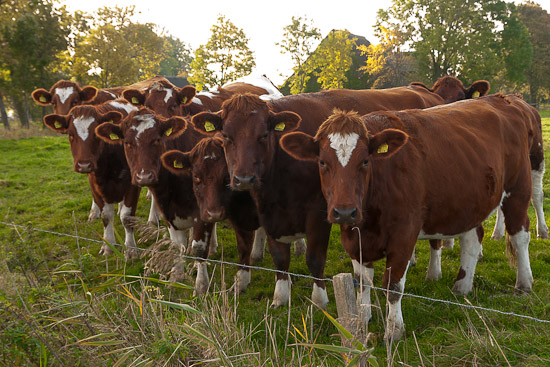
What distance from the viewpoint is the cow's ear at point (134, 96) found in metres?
8.20

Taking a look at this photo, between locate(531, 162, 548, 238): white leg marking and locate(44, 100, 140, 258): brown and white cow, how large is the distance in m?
6.01

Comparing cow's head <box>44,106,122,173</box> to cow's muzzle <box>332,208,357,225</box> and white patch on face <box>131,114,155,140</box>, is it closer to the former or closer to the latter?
white patch on face <box>131,114,155,140</box>

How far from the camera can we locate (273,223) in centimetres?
507

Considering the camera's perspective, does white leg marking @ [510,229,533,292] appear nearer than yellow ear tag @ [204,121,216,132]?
Yes

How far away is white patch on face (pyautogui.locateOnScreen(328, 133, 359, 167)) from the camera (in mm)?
3805

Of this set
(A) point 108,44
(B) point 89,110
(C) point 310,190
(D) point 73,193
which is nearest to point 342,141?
(C) point 310,190

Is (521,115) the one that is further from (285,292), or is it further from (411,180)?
(285,292)

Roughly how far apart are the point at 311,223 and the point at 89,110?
4.35 metres

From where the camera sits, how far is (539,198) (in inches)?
267

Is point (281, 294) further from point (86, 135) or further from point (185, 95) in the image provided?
point (185, 95)

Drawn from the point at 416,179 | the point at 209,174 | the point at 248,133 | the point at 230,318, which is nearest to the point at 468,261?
the point at 416,179

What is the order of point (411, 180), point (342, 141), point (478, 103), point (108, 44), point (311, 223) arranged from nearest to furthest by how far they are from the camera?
point (342, 141)
point (411, 180)
point (311, 223)
point (478, 103)
point (108, 44)

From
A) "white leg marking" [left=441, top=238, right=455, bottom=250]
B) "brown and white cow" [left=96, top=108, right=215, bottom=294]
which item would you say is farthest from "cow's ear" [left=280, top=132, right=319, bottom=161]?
"white leg marking" [left=441, top=238, right=455, bottom=250]

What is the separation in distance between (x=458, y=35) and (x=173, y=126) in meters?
35.2
